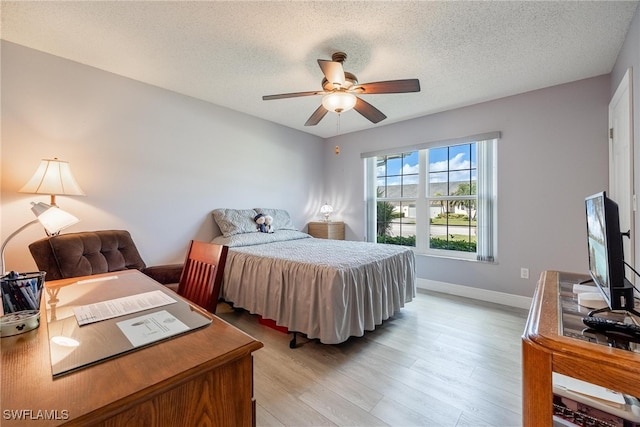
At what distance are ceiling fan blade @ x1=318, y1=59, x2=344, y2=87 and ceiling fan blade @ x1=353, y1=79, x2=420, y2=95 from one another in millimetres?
186

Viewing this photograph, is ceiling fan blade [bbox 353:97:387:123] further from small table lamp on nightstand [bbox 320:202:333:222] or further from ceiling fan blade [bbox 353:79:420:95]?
small table lamp on nightstand [bbox 320:202:333:222]

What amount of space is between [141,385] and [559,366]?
3.73ft

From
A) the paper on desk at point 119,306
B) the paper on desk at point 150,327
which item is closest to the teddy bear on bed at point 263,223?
the paper on desk at point 119,306

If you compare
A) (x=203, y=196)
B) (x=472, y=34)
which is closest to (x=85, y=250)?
(x=203, y=196)

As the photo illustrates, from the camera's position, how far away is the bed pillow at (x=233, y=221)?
3.28m

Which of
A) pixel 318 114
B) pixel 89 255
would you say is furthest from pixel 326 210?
pixel 89 255

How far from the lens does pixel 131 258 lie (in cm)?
240

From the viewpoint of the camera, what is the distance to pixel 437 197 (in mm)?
3795

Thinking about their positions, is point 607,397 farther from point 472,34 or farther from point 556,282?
point 472,34

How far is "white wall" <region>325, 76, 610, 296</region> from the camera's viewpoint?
2.70 m

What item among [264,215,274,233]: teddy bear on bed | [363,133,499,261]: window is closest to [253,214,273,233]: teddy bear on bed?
[264,215,274,233]: teddy bear on bed

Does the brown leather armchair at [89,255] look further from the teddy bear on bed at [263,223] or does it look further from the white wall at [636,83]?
the white wall at [636,83]

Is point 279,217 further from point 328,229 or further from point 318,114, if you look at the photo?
point 318,114

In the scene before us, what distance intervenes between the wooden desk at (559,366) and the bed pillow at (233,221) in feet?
9.82
